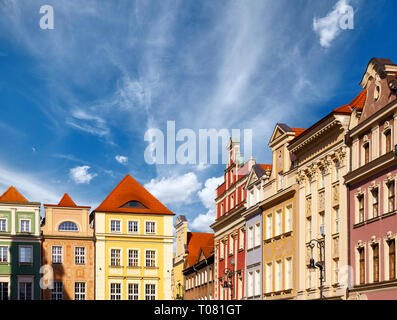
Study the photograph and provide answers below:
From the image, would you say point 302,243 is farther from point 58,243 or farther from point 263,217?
point 58,243

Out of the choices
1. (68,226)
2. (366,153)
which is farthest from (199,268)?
(366,153)

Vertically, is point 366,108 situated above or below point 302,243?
above

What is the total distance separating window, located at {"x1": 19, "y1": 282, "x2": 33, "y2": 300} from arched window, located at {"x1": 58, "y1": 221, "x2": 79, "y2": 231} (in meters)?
7.58

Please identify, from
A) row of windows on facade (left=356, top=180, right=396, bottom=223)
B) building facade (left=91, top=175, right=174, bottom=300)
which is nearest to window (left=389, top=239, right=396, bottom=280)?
row of windows on facade (left=356, top=180, right=396, bottom=223)

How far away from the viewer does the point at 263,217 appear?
57.6m

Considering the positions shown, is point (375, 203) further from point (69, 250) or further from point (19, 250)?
point (19, 250)

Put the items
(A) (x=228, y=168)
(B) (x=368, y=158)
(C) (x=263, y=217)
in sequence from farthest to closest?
(A) (x=228, y=168)
(C) (x=263, y=217)
(B) (x=368, y=158)

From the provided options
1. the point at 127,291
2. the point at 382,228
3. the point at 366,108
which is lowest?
the point at 127,291

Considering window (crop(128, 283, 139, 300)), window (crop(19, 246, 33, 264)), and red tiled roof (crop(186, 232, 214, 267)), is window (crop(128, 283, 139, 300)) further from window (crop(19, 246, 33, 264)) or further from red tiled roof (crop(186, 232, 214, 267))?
window (crop(19, 246, 33, 264))

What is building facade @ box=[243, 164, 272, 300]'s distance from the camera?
5791 cm

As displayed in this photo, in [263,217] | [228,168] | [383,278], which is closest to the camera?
[383,278]

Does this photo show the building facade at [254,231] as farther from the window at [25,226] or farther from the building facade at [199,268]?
the window at [25,226]
